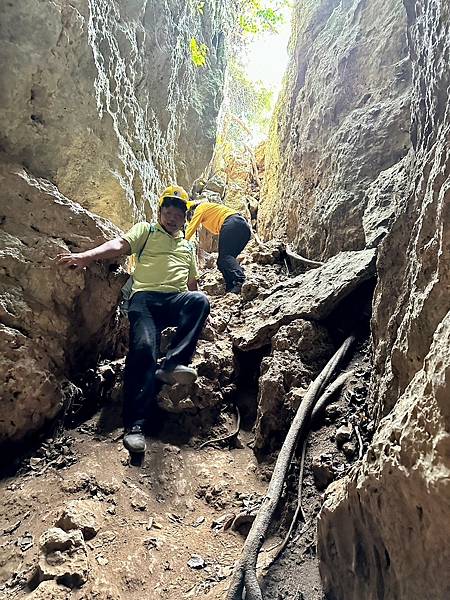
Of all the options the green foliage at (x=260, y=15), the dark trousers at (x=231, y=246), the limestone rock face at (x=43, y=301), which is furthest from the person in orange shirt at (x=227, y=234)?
the green foliage at (x=260, y=15)

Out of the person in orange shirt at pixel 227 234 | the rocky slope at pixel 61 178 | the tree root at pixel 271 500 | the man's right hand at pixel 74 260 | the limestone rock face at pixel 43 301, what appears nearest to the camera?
the tree root at pixel 271 500

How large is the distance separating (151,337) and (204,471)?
3.48 ft

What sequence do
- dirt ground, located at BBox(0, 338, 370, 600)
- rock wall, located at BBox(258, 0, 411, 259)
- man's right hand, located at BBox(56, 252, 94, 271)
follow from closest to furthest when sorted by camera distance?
dirt ground, located at BBox(0, 338, 370, 600), man's right hand, located at BBox(56, 252, 94, 271), rock wall, located at BBox(258, 0, 411, 259)

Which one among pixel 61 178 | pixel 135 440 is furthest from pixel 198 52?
pixel 135 440

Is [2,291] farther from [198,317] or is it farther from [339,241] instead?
[339,241]

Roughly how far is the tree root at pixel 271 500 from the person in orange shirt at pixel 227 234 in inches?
79.9

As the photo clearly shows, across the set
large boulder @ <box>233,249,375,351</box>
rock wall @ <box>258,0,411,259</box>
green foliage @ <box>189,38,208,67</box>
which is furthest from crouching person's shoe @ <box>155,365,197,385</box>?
green foliage @ <box>189,38,208,67</box>

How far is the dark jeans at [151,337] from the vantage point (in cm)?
324

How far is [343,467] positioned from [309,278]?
2.04 meters

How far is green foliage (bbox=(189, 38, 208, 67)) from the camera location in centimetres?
570

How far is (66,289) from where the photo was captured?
3.24 meters

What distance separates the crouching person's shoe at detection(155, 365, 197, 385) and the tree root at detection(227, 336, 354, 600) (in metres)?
0.90

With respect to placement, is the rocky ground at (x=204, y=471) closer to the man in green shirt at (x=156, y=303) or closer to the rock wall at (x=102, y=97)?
the man in green shirt at (x=156, y=303)

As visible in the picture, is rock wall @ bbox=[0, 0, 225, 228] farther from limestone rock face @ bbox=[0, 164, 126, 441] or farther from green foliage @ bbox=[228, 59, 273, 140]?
green foliage @ bbox=[228, 59, 273, 140]
